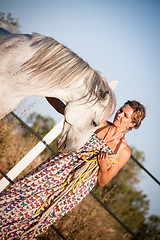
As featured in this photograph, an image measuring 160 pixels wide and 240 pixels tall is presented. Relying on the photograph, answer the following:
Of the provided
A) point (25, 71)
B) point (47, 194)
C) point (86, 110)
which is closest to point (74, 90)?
point (86, 110)

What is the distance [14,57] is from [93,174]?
40.7 inches

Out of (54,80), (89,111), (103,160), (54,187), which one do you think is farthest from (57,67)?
(54,187)

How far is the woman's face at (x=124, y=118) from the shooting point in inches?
63.1

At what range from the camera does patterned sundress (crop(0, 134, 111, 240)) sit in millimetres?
1355

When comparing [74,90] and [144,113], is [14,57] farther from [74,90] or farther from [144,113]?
[144,113]

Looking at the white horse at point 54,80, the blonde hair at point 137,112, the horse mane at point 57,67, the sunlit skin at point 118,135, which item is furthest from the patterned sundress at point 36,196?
the horse mane at point 57,67

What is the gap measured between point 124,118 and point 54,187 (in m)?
0.79

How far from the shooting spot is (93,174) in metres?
1.49

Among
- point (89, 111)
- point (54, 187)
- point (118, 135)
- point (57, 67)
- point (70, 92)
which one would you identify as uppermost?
point (57, 67)

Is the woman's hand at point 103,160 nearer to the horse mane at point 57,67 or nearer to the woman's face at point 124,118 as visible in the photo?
the woman's face at point 124,118

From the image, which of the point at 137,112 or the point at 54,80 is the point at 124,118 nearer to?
the point at 137,112

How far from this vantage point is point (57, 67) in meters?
0.83

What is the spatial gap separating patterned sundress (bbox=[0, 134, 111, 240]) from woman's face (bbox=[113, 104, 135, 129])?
0.43 metres

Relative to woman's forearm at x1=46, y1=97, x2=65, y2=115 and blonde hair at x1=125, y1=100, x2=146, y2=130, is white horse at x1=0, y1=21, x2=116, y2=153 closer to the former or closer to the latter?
woman's forearm at x1=46, y1=97, x2=65, y2=115
